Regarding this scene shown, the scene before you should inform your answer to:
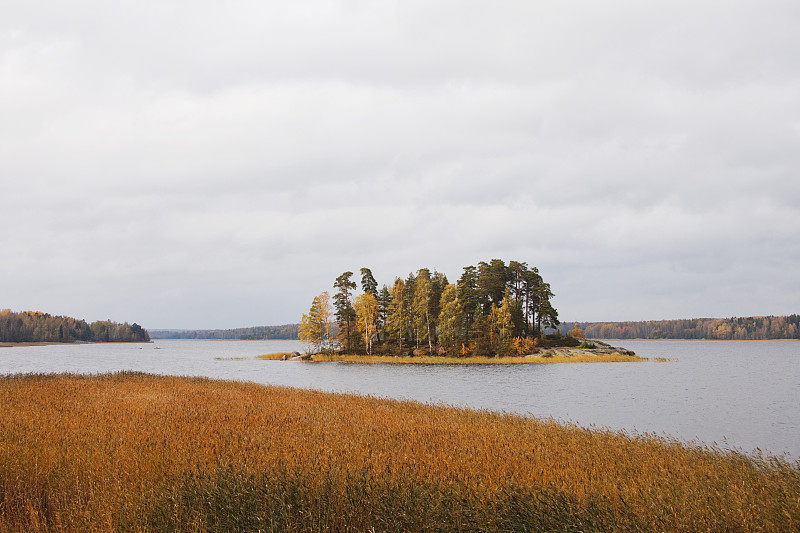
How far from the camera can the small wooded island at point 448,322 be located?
257ft

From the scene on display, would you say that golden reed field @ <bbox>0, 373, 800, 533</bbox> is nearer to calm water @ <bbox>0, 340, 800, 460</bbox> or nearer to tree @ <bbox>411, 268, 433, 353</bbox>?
calm water @ <bbox>0, 340, 800, 460</bbox>

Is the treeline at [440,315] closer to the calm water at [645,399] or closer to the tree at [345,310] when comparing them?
the tree at [345,310]

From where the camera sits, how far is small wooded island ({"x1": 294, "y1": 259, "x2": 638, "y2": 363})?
78312 mm

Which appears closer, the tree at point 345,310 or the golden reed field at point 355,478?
the golden reed field at point 355,478

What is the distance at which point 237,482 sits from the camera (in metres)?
7.59

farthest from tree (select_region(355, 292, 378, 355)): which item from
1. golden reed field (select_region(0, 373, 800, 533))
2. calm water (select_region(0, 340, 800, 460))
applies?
golden reed field (select_region(0, 373, 800, 533))

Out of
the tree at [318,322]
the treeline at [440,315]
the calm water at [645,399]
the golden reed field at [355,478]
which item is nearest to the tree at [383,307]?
the treeline at [440,315]

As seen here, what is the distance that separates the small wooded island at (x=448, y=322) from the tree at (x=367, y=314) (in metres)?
0.06

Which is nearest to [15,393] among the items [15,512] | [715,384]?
[15,512]

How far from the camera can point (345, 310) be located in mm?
92562

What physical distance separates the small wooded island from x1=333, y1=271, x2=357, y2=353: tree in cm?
20

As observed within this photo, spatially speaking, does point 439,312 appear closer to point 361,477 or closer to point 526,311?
point 526,311

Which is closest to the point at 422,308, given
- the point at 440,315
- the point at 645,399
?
the point at 440,315

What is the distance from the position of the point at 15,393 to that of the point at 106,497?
1864cm
